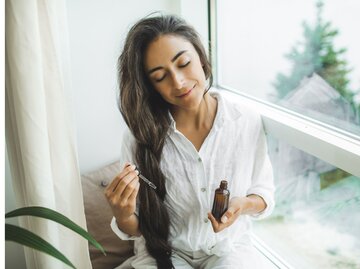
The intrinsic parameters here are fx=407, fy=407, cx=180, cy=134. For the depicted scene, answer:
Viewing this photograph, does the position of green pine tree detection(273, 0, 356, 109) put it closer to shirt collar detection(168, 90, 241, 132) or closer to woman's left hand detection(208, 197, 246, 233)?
shirt collar detection(168, 90, 241, 132)

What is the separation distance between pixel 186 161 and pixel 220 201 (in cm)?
19

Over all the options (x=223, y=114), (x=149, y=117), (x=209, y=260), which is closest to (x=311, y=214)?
(x=209, y=260)

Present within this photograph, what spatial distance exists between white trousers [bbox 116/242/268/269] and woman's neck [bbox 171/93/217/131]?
0.41 metres

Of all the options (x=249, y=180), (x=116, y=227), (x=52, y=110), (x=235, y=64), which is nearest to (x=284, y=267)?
(x=249, y=180)

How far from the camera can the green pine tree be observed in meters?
1.23

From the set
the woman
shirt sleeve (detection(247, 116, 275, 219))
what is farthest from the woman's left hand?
Result: shirt sleeve (detection(247, 116, 275, 219))

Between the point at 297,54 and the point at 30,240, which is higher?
the point at 297,54

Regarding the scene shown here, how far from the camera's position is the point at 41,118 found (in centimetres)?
94

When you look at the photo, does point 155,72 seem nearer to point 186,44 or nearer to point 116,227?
point 186,44

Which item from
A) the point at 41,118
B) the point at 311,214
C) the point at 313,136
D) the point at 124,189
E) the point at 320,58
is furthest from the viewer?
the point at 311,214

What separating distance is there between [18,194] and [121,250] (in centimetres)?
57

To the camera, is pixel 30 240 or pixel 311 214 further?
pixel 311 214

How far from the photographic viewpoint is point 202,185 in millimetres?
1243

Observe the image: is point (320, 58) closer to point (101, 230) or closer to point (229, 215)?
point (229, 215)
